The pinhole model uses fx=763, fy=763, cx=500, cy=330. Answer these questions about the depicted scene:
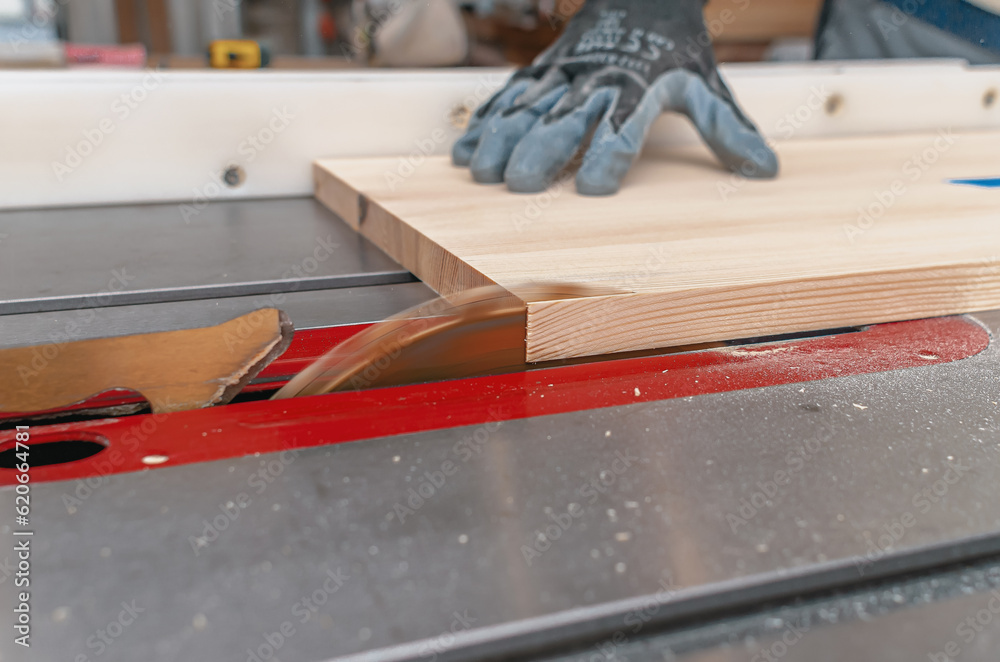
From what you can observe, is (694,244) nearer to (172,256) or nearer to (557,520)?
(557,520)

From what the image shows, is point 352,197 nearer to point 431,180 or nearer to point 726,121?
point 431,180

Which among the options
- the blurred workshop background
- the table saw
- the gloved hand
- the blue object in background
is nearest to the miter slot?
the table saw

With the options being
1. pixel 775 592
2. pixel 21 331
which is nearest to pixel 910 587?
pixel 775 592

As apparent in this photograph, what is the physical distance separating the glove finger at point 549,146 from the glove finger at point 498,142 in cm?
4

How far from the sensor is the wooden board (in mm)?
643

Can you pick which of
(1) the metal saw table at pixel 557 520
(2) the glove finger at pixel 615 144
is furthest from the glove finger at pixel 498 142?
(1) the metal saw table at pixel 557 520

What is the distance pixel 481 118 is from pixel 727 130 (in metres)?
0.38

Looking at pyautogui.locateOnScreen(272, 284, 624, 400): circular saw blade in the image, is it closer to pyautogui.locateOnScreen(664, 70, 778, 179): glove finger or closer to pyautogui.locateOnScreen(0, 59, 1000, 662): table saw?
pyautogui.locateOnScreen(0, 59, 1000, 662): table saw

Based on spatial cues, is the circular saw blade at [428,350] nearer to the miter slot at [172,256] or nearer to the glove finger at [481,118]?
the miter slot at [172,256]

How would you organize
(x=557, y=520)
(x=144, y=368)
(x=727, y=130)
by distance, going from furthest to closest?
(x=727, y=130) < (x=144, y=368) < (x=557, y=520)

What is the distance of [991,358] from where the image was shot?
62 centimetres

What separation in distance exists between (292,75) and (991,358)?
39.0 inches

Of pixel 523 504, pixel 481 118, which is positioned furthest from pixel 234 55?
pixel 523 504

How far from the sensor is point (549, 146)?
103cm
